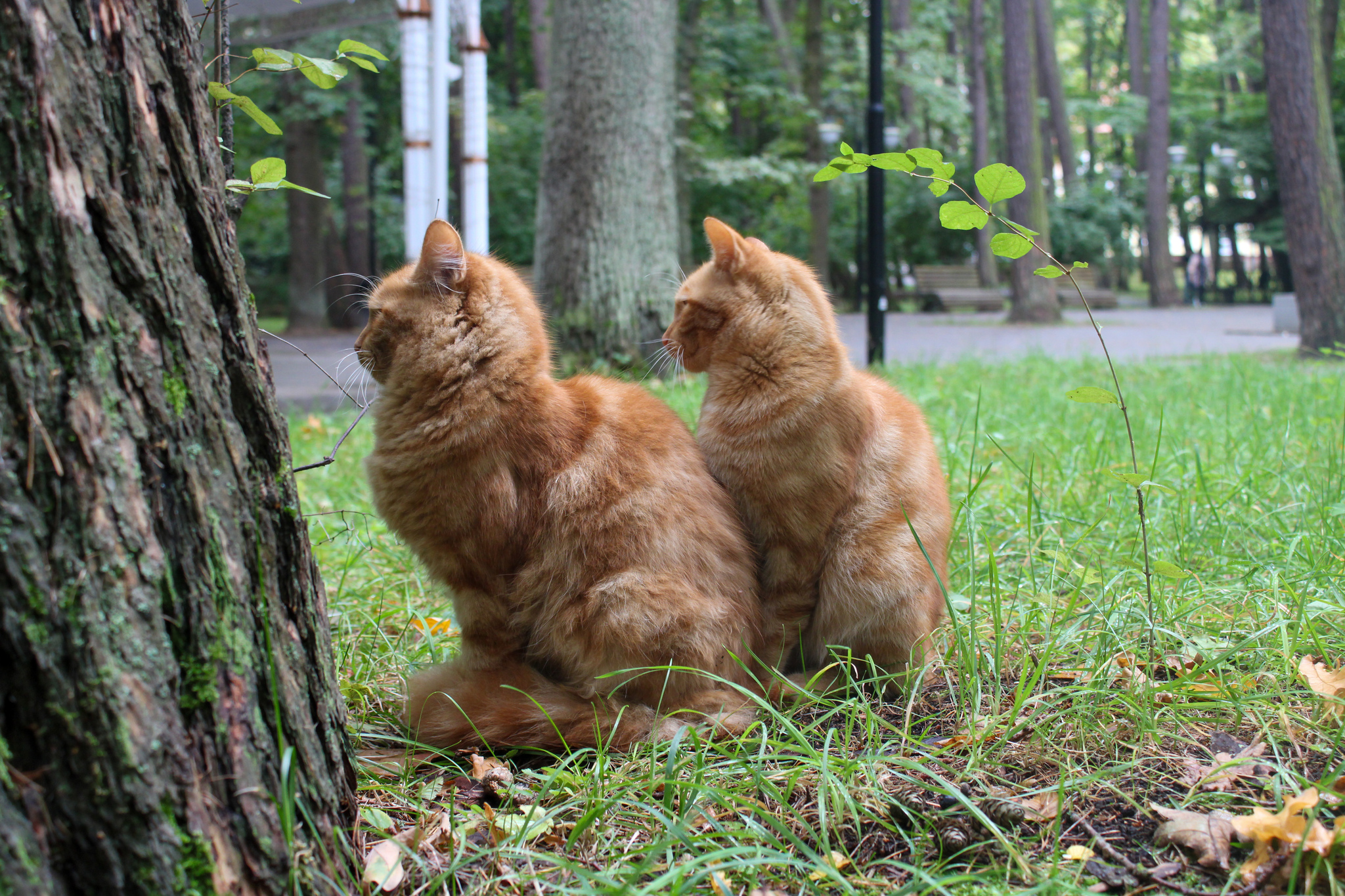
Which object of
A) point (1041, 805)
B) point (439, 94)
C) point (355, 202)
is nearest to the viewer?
point (1041, 805)

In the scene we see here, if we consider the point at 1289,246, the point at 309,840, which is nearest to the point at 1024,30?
the point at 1289,246

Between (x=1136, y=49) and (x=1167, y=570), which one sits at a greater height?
(x=1136, y=49)

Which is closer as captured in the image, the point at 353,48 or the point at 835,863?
the point at 835,863

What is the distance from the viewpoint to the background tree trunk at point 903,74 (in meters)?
16.0

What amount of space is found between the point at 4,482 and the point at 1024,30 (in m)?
16.8

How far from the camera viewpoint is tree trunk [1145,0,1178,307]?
23.1 m

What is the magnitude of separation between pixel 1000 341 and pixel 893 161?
38.1 feet

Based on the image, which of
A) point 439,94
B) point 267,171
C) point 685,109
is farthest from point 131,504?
point 685,109

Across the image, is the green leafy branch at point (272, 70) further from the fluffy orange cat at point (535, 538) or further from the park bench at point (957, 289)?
the park bench at point (957, 289)

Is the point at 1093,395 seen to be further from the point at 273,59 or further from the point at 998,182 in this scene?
the point at 273,59

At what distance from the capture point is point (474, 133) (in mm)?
7074

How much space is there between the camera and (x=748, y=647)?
213 cm

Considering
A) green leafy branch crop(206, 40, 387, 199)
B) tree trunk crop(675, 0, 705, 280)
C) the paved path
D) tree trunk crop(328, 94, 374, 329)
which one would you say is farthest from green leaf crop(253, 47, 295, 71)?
tree trunk crop(328, 94, 374, 329)

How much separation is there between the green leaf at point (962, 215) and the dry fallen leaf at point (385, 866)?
5.32 feet
